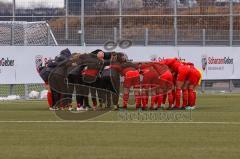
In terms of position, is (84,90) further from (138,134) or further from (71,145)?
(71,145)

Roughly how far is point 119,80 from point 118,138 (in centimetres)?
936

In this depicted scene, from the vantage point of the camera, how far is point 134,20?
3650 cm

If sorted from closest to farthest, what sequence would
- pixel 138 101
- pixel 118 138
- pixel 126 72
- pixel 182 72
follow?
pixel 118 138, pixel 182 72, pixel 126 72, pixel 138 101

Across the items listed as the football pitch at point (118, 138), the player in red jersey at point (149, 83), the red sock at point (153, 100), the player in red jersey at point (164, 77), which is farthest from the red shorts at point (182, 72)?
the football pitch at point (118, 138)

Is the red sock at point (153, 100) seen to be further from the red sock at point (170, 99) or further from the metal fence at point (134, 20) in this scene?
the metal fence at point (134, 20)

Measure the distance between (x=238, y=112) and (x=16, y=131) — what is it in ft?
25.9

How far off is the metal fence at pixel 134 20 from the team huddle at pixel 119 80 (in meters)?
11.3

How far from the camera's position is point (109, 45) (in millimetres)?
33531

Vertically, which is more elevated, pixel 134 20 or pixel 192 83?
pixel 134 20

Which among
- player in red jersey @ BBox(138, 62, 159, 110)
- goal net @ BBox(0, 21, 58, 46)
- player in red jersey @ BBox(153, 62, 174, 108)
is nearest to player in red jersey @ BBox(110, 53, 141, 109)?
player in red jersey @ BBox(138, 62, 159, 110)

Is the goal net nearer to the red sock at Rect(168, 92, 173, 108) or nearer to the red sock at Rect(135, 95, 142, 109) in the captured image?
the red sock at Rect(135, 95, 142, 109)

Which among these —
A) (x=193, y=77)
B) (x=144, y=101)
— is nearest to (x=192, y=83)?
(x=193, y=77)

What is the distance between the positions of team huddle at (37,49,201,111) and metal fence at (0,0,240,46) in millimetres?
11303

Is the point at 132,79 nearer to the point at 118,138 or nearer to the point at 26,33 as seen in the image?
the point at 118,138
